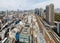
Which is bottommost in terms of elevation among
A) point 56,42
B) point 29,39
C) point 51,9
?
point 56,42

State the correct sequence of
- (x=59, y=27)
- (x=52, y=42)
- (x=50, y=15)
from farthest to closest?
(x=50, y=15)
(x=59, y=27)
(x=52, y=42)

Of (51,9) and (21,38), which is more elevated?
(51,9)

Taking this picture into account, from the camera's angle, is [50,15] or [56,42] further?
[50,15]

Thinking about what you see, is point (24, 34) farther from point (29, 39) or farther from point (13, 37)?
point (13, 37)

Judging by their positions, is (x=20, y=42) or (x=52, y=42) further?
(x=52, y=42)

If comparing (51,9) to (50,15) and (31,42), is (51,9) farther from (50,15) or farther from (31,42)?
(31,42)

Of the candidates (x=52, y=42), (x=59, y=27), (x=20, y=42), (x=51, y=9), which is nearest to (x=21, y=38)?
(x=20, y=42)

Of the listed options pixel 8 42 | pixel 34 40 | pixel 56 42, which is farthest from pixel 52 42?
pixel 8 42

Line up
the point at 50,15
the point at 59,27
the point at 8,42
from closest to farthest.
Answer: the point at 8,42 < the point at 59,27 < the point at 50,15

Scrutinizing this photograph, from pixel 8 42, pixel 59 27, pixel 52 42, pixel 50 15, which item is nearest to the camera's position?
pixel 8 42

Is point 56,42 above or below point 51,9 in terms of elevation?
below
